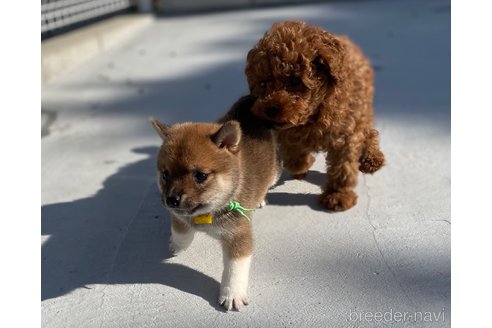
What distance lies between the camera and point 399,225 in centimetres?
288

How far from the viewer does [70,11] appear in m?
6.58

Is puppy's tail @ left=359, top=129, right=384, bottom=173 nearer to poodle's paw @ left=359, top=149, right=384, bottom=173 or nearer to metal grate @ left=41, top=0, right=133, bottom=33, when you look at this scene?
poodle's paw @ left=359, top=149, right=384, bottom=173

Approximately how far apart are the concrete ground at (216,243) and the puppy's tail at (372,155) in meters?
0.16

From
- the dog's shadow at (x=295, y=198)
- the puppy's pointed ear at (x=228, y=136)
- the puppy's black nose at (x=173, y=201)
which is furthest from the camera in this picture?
the dog's shadow at (x=295, y=198)

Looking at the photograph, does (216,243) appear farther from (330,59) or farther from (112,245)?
(330,59)

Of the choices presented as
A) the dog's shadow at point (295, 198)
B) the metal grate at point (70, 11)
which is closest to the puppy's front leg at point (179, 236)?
the dog's shadow at point (295, 198)

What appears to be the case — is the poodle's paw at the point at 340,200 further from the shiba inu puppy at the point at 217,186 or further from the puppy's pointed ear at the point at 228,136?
the puppy's pointed ear at the point at 228,136

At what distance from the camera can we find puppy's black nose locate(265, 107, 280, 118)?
2.59 metres

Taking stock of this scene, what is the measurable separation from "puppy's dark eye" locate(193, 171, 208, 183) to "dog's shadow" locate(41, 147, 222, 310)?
24.8 inches

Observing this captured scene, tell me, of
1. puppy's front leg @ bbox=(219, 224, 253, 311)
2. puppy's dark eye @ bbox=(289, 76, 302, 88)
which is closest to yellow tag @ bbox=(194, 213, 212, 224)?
puppy's front leg @ bbox=(219, 224, 253, 311)

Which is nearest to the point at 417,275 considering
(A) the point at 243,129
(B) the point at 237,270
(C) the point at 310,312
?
(C) the point at 310,312

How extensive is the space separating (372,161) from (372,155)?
1.6 inches

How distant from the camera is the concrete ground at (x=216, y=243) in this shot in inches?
92.5
